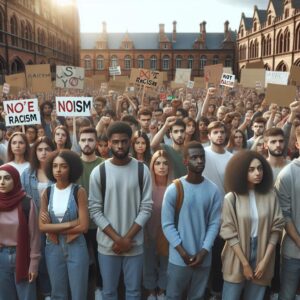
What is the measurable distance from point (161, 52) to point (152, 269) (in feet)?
193

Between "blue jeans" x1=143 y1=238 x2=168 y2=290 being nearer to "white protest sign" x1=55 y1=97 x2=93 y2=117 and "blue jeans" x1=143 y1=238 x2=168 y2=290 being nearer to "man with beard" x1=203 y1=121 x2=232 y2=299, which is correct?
"man with beard" x1=203 y1=121 x2=232 y2=299

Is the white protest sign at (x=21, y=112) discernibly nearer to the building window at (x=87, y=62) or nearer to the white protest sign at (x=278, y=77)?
the white protest sign at (x=278, y=77)

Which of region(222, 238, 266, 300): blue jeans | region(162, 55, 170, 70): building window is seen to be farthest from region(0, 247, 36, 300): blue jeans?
region(162, 55, 170, 70): building window

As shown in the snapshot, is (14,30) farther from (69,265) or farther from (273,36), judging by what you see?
(69,265)

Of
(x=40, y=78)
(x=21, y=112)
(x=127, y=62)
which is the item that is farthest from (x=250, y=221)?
(x=127, y=62)

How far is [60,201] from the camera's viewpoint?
3.30 m

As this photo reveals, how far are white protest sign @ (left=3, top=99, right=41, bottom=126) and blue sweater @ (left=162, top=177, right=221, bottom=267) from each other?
135 inches

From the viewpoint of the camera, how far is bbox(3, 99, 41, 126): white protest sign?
5.86 m

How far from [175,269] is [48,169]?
1436 mm

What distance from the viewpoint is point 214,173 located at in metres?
4.14

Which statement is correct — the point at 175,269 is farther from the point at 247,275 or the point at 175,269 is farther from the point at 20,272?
the point at 20,272

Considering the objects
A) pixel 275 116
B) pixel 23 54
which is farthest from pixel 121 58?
pixel 275 116

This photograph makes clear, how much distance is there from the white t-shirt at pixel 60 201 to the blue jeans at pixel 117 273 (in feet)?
1.75

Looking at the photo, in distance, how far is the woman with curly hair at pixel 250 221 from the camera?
3.11m
